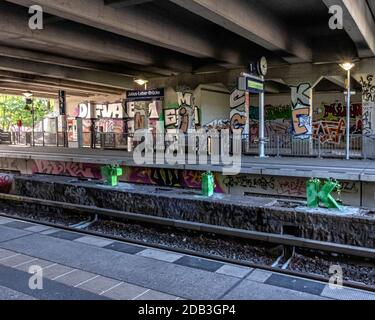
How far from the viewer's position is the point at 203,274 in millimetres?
5926

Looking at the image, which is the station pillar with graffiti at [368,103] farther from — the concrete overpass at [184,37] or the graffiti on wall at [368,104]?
the concrete overpass at [184,37]

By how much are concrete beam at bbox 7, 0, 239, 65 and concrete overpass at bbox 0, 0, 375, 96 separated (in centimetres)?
3

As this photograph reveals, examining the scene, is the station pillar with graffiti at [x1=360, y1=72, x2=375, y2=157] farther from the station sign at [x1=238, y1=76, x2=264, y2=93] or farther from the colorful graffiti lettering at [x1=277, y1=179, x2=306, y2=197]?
the colorful graffiti lettering at [x1=277, y1=179, x2=306, y2=197]

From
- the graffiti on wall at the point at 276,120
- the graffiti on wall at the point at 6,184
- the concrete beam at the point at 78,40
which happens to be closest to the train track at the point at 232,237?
the graffiti on wall at the point at 6,184

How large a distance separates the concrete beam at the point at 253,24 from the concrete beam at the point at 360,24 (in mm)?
2702

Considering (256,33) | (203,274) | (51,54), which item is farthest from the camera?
(51,54)

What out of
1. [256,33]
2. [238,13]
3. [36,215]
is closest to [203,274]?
[36,215]

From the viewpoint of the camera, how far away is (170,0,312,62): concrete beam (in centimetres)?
1139

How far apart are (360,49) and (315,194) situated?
1277 centimetres

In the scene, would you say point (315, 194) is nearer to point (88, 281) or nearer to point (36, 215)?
point (88, 281)

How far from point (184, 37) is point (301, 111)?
352 inches

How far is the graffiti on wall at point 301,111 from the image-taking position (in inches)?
899

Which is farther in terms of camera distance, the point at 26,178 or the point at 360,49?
the point at 360,49

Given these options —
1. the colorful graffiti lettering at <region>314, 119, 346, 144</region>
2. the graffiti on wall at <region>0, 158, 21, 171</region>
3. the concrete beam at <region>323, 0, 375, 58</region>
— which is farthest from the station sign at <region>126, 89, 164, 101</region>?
A: the colorful graffiti lettering at <region>314, 119, 346, 144</region>
